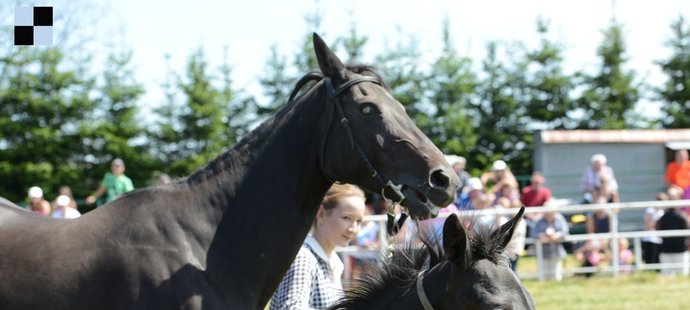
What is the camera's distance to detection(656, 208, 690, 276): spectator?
14375 millimetres

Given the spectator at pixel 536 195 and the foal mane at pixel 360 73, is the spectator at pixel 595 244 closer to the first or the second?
the spectator at pixel 536 195

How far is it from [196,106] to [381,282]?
22.1 metres

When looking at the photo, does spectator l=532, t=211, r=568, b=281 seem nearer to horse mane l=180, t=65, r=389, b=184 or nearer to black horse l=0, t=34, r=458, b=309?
horse mane l=180, t=65, r=389, b=184

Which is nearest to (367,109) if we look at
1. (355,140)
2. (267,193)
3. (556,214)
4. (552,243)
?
(355,140)

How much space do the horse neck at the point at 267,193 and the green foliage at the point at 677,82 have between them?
28353 mm

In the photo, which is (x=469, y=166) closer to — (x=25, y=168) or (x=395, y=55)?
(x=395, y=55)

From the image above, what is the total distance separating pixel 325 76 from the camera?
151 inches

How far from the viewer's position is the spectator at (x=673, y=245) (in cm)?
1438

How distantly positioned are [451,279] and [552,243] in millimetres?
10696

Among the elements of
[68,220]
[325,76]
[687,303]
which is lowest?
[687,303]

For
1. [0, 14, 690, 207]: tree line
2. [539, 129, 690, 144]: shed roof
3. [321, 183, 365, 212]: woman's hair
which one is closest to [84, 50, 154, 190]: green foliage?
[0, 14, 690, 207]: tree line

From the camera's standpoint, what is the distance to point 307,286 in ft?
14.0

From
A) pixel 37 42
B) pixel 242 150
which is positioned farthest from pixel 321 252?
pixel 37 42

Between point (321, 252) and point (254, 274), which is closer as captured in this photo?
point (254, 274)
